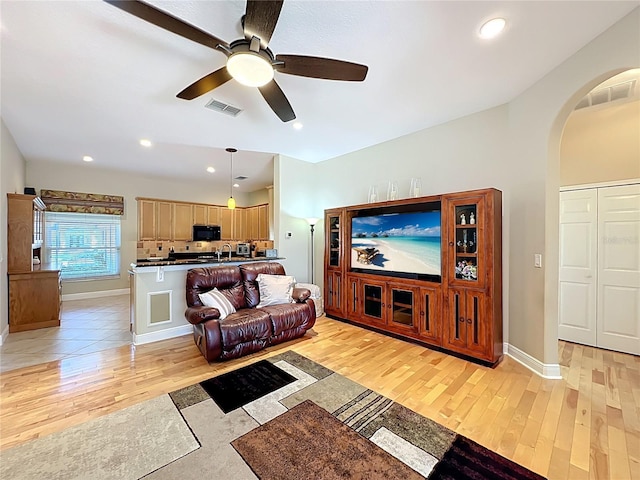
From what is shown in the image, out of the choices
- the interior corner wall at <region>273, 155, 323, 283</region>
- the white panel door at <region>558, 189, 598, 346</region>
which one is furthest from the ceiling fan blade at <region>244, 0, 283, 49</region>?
the white panel door at <region>558, 189, 598, 346</region>

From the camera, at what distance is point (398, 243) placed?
12.2ft

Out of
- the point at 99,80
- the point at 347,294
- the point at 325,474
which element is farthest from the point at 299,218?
the point at 325,474

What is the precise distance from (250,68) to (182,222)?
20.6ft

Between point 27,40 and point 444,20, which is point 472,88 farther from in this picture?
point 27,40

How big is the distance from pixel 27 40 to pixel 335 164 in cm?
405

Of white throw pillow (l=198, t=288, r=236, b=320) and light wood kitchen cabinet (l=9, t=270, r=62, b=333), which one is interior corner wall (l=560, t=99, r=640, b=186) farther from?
light wood kitchen cabinet (l=9, t=270, r=62, b=333)

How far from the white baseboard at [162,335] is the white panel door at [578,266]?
5154 millimetres

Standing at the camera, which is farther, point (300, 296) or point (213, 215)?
point (213, 215)

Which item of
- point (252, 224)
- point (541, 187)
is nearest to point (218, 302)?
point (541, 187)

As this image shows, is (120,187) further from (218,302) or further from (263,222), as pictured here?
(218,302)

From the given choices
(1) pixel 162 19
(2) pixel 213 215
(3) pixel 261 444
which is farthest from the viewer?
(2) pixel 213 215

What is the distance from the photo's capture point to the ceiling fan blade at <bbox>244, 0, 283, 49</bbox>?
4.81 feet

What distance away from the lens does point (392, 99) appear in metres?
3.00

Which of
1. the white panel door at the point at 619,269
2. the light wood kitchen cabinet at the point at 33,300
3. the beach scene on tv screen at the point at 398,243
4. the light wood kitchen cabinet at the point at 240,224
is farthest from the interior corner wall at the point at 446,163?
the light wood kitchen cabinet at the point at 33,300
